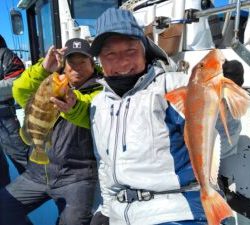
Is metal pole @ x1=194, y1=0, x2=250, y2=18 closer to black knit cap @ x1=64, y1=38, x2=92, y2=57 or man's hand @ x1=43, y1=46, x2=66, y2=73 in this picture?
black knit cap @ x1=64, y1=38, x2=92, y2=57

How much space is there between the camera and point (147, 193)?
2.04m

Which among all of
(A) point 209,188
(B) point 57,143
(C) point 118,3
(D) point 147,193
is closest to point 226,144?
(A) point 209,188

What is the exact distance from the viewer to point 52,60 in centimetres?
290

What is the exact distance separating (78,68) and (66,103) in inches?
31.7

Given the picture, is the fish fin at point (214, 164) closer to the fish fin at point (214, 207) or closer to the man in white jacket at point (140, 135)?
the fish fin at point (214, 207)

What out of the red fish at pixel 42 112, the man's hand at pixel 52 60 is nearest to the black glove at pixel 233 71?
the red fish at pixel 42 112

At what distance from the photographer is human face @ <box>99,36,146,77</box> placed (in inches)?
87.0

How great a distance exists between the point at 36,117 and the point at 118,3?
331cm

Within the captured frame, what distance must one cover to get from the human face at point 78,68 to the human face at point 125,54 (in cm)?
90

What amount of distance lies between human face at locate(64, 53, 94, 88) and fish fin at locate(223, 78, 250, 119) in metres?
1.77

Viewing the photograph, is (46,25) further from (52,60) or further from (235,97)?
(235,97)

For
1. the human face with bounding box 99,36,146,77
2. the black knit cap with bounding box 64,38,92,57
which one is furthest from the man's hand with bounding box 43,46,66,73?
the human face with bounding box 99,36,146,77

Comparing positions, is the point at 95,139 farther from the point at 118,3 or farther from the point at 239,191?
the point at 118,3

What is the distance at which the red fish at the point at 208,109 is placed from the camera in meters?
1.48
